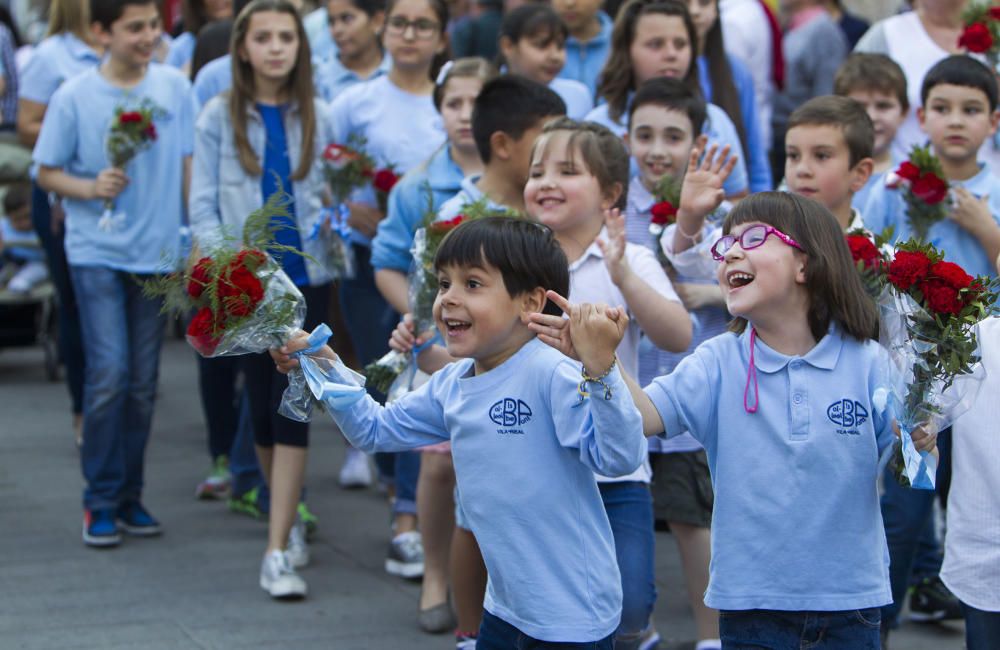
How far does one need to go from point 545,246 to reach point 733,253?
525 mm

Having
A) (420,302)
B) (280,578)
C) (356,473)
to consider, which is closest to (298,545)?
(280,578)

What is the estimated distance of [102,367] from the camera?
6727 mm

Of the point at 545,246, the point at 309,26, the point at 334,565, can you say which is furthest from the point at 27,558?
the point at 309,26

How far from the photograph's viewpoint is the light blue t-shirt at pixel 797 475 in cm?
382

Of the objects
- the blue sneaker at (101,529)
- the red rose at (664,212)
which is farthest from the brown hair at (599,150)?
the blue sneaker at (101,529)

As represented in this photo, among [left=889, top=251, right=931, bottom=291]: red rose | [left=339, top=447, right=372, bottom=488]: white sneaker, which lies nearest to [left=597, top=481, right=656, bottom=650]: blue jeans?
[left=889, top=251, right=931, bottom=291]: red rose

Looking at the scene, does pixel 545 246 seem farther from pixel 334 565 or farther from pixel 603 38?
pixel 603 38

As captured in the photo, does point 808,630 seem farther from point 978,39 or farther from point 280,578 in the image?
point 978,39

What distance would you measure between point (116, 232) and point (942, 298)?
427 centimetres

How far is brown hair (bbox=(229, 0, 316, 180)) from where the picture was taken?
6.41 m

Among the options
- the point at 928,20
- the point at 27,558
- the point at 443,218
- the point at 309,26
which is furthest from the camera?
the point at 309,26

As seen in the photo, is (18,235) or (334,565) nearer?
(334,565)

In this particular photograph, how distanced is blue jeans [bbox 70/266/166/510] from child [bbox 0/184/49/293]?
4.20 meters

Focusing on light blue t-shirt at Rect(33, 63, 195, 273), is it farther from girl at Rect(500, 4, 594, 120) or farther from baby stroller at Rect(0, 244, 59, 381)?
baby stroller at Rect(0, 244, 59, 381)
